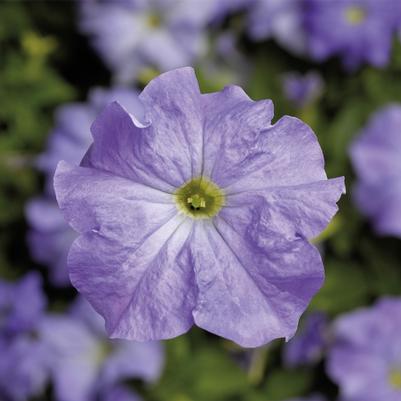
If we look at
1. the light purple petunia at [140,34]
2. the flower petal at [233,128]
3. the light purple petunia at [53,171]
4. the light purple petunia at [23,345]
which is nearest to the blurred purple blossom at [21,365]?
the light purple petunia at [23,345]

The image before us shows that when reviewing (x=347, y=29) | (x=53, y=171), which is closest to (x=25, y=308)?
(x=53, y=171)

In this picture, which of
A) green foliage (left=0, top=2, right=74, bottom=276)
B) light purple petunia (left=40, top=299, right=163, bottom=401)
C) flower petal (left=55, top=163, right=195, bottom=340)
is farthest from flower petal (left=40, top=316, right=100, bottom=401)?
flower petal (left=55, top=163, right=195, bottom=340)

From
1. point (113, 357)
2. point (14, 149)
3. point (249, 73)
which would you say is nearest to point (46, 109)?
point (14, 149)

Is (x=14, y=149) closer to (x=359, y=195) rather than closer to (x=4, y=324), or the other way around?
(x=4, y=324)

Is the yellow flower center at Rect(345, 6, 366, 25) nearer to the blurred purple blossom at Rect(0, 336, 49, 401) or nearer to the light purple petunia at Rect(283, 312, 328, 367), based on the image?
the light purple petunia at Rect(283, 312, 328, 367)

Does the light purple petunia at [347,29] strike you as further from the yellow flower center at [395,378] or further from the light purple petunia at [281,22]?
the yellow flower center at [395,378]

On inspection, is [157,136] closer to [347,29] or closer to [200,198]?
[200,198]
